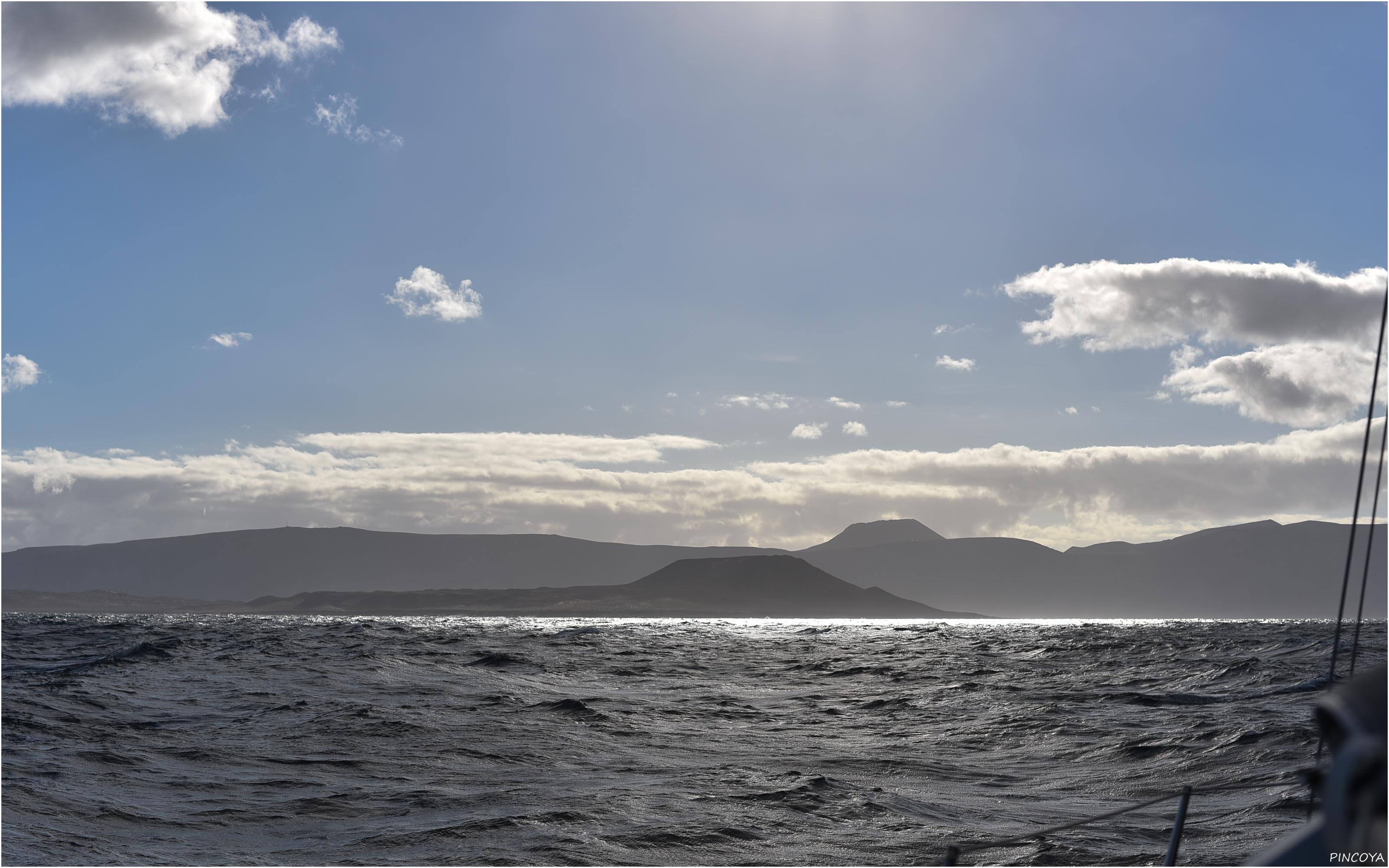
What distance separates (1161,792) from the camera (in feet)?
66.1

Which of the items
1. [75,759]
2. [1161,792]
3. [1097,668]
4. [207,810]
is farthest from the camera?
[1097,668]

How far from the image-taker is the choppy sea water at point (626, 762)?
1589cm

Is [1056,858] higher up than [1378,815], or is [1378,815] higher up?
[1378,815]

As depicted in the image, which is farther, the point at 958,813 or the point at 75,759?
the point at 75,759

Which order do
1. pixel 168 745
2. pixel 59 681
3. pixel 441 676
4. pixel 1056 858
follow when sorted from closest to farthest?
pixel 1056 858, pixel 168 745, pixel 59 681, pixel 441 676

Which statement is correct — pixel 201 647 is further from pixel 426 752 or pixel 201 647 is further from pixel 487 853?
pixel 487 853

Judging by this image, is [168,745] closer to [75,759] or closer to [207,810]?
[75,759]

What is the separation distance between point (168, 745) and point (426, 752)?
7.57 meters

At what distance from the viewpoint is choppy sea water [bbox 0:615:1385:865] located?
52.1ft

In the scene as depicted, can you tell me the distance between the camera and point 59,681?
41844mm

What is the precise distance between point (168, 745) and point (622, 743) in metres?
12.5

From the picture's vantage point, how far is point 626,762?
2330 cm

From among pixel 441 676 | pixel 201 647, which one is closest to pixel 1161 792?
pixel 441 676

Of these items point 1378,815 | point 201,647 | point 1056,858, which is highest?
point 1378,815
